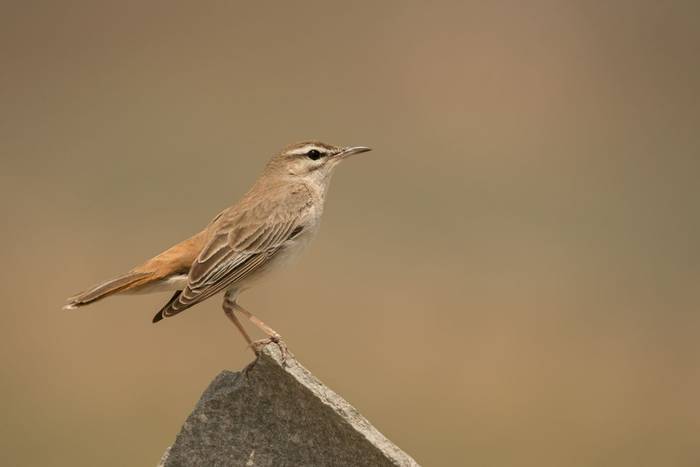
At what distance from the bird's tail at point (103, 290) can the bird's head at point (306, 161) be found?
3.76ft

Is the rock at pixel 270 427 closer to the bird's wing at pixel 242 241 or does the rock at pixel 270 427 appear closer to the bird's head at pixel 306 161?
the bird's wing at pixel 242 241

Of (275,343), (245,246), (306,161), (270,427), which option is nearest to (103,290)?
(245,246)

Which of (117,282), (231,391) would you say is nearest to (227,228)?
(117,282)

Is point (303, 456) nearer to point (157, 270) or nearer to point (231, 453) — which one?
point (231, 453)

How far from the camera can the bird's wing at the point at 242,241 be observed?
4.02m

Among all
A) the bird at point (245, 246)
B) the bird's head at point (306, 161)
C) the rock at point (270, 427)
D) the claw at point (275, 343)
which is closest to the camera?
the rock at point (270, 427)

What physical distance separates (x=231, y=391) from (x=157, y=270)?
43.6 inches

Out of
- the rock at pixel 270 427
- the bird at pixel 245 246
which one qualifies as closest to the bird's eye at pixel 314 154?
the bird at pixel 245 246

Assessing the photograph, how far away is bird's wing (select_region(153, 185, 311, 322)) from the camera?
13.2 feet

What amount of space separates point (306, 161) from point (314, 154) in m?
0.06

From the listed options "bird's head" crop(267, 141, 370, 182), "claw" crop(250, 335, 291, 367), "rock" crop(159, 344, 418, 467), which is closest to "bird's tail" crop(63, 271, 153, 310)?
"claw" crop(250, 335, 291, 367)

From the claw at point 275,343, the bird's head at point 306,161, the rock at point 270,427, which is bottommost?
the rock at point 270,427

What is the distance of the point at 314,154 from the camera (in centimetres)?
493

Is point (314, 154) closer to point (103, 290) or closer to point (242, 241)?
point (242, 241)
